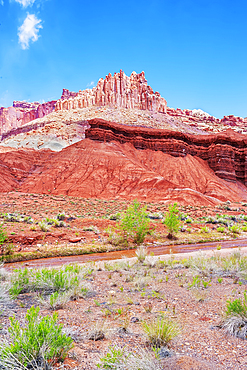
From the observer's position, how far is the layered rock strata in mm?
60250

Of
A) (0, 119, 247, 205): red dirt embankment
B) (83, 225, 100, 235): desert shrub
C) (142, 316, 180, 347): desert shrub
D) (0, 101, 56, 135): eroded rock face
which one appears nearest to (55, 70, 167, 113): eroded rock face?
(0, 119, 247, 205): red dirt embankment

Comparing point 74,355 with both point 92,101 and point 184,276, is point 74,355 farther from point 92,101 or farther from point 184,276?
point 92,101

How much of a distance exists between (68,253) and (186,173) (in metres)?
45.1

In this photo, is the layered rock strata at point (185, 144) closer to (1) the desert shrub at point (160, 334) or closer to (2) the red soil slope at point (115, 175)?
(2) the red soil slope at point (115, 175)

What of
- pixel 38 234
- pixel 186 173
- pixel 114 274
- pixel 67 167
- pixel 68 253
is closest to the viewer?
pixel 114 274

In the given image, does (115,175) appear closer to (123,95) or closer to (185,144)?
(185,144)

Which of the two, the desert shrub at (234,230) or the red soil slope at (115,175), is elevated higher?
the red soil slope at (115,175)

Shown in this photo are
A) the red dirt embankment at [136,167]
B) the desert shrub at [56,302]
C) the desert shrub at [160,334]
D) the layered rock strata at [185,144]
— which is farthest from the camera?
the layered rock strata at [185,144]

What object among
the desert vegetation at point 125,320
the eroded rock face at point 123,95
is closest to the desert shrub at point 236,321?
the desert vegetation at point 125,320

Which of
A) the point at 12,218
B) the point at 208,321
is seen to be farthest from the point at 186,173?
the point at 208,321

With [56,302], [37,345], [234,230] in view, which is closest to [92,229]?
[56,302]

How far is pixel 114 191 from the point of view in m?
44.7

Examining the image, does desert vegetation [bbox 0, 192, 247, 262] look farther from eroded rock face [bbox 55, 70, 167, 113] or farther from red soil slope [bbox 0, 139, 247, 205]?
eroded rock face [bbox 55, 70, 167, 113]

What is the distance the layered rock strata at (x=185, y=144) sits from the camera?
60.2 meters
